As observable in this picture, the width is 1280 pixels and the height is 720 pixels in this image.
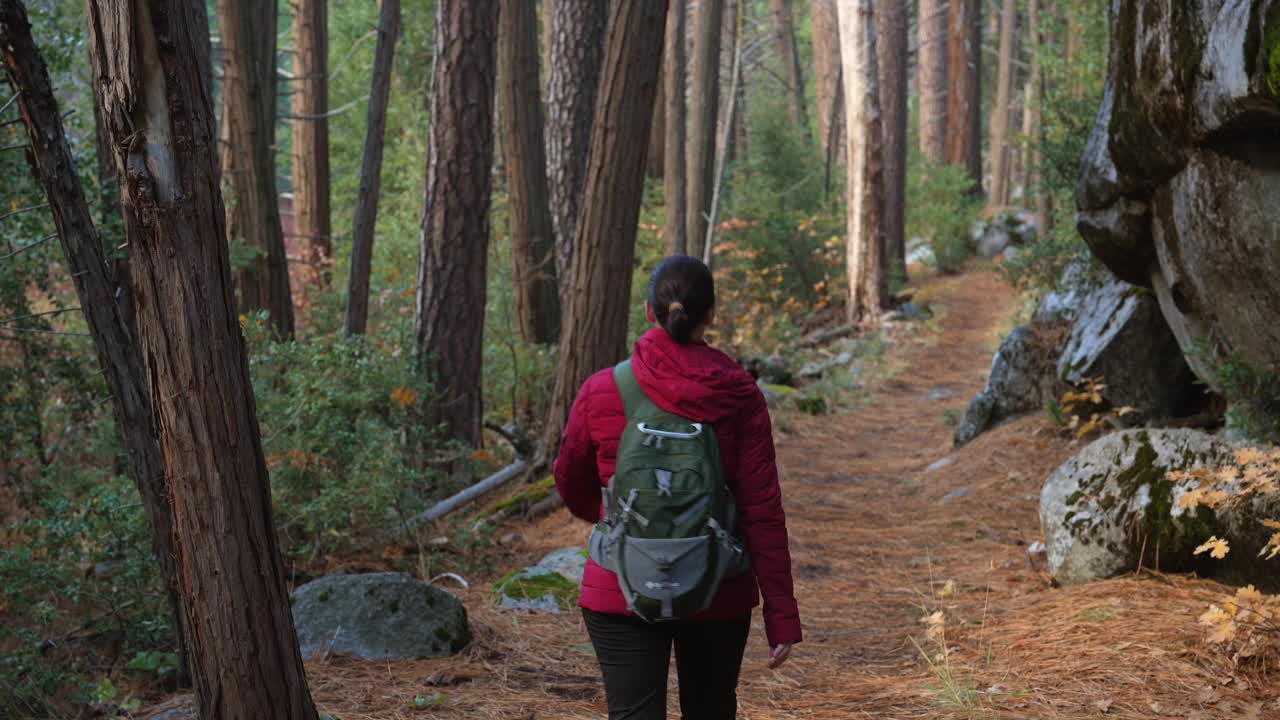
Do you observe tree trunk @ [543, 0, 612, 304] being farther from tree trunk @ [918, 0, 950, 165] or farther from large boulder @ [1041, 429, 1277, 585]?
tree trunk @ [918, 0, 950, 165]

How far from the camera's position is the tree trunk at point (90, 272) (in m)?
3.11

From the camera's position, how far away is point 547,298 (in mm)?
10578

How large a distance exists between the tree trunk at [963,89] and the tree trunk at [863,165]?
10.7m

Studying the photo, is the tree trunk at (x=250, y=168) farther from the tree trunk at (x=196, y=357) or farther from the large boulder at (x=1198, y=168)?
the large boulder at (x=1198, y=168)

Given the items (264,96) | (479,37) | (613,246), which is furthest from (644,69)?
(264,96)

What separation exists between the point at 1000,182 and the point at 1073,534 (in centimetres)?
2552

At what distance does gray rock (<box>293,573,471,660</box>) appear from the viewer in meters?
4.41

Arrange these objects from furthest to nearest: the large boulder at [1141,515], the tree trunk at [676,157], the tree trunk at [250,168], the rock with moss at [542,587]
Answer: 1. the tree trunk at [676,157]
2. the tree trunk at [250,168]
3. the rock with moss at [542,587]
4. the large boulder at [1141,515]

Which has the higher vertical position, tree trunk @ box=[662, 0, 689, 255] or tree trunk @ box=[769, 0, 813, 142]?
tree trunk @ box=[769, 0, 813, 142]

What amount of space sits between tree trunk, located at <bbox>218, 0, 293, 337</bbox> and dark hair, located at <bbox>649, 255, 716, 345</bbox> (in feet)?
20.9

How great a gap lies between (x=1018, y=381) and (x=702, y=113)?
6.04m

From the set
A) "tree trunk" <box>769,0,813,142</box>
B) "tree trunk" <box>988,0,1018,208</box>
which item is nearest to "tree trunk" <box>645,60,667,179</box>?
"tree trunk" <box>769,0,813,142</box>

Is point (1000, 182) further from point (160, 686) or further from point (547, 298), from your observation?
point (160, 686)

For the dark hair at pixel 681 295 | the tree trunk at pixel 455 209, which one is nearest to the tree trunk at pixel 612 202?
the tree trunk at pixel 455 209
